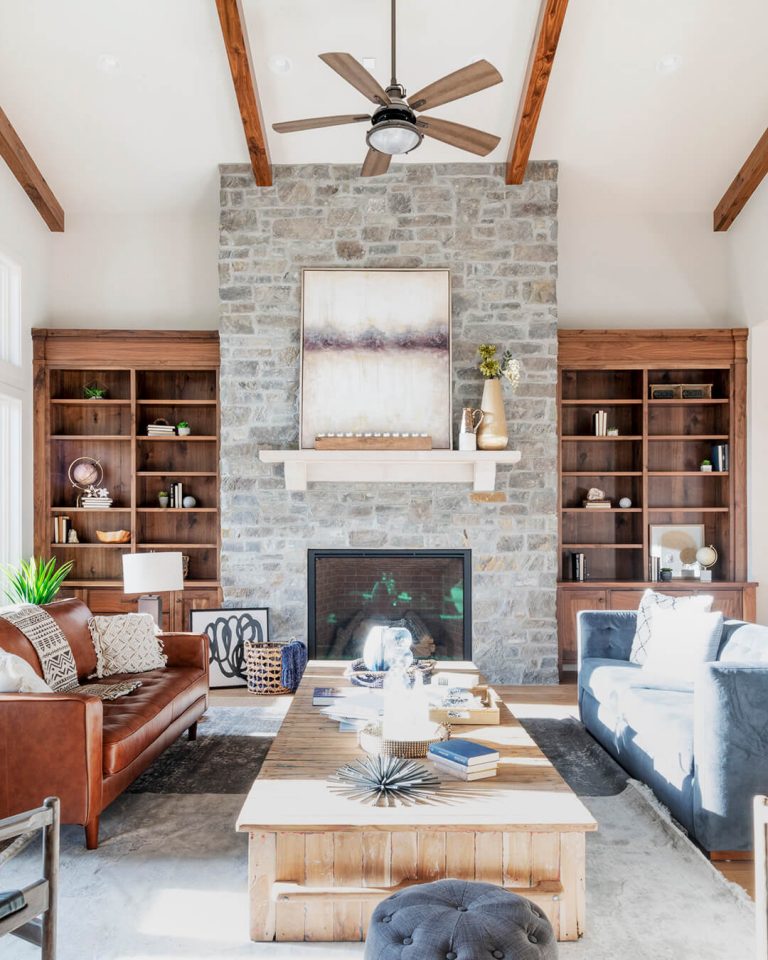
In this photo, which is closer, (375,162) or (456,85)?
(456,85)

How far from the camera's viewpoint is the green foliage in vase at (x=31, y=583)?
5.33m

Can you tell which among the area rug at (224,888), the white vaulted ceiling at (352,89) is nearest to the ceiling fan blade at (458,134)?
the white vaulted ceiling at (352,89)

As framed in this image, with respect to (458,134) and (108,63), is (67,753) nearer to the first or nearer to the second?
(458,134)

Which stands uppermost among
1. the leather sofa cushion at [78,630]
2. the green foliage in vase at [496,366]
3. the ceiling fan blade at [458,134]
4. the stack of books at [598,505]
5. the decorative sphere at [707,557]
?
the ceiling fan blade at [458,134]

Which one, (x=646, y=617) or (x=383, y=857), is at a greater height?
(x=646, y=617)

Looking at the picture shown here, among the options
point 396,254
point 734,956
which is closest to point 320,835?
point 734,956

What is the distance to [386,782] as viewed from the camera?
2518 mm

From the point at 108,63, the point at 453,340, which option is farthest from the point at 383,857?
the point at 108,63

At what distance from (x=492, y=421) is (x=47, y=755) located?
3555 millimetres

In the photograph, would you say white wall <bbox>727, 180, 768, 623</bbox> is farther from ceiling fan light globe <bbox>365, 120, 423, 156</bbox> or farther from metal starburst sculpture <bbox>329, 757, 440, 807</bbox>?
metal starburst sculpture <bbox>329, 757, 440, 807</bbox>

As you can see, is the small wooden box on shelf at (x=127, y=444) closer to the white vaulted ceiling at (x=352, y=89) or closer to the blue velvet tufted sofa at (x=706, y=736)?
the white vaulted ceiling at (x=352, y=89)

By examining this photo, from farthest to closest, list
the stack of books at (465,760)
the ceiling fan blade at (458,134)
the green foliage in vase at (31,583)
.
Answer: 1. the green foliage in vase at (31,583)
2. the ceiling fan blade at (458,134)
3. the stack of books at (465,760)

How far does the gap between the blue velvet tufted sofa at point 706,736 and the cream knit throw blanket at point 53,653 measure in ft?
7.80

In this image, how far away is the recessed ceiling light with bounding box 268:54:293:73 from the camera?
16.2ft
